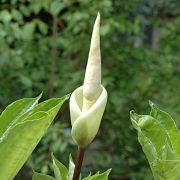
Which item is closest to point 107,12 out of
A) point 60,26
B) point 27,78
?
point 60,26

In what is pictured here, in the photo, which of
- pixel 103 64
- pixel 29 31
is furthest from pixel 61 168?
pixel 103 64

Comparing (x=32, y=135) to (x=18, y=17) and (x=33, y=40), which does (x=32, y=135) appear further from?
(x=33, y=40)

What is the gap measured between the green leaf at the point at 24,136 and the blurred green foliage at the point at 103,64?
5.44ft

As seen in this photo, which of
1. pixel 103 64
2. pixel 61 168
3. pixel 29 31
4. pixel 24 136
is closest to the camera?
pixel 24 136

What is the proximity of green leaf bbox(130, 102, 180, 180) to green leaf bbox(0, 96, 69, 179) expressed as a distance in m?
0.11

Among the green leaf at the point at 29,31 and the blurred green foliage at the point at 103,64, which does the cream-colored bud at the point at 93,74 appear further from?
the green leaf at the point at 29,31

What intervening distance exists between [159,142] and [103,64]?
2.12m

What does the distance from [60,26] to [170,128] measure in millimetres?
2061

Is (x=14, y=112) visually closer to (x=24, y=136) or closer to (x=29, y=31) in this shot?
(x=24, y=136)

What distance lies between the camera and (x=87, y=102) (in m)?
0.73

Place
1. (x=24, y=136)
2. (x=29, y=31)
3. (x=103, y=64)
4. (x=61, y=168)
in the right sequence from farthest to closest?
(x=103, y=64)
(x=29, y=31)
(x=61, y=168)
(x=24, y=136)

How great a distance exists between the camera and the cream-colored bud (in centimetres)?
71

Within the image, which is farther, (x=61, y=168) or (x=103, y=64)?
(x=103, y=64)

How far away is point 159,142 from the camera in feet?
2.58
